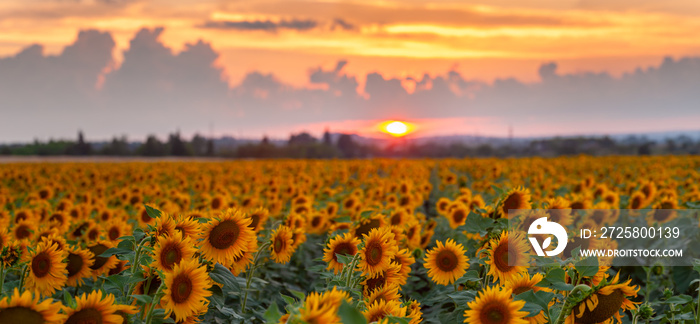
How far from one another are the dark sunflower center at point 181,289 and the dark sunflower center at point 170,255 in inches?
9.7

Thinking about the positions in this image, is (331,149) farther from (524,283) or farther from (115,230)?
(524,283)

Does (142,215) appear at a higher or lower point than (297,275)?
higher

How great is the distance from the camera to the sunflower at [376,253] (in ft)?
12.7

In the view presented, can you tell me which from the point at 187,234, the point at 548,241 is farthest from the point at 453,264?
the point at 187,234

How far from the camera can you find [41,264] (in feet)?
13.6

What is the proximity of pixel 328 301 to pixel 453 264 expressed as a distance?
8.78 feet

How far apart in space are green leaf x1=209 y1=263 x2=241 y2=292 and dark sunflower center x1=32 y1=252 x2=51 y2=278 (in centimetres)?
156

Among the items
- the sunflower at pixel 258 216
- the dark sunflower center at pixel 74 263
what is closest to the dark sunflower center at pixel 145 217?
the sunflower at pixel 258 216

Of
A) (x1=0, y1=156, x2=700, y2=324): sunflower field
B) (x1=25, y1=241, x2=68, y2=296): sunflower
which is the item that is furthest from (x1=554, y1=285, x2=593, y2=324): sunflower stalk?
(x1=25, y1=241, x2=68, y2=296): sunflower

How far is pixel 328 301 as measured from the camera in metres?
2.08

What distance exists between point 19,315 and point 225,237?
5.05 feet

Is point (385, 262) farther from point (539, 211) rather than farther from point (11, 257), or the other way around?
point (11, 257)

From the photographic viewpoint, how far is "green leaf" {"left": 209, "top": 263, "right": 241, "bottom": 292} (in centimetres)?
337

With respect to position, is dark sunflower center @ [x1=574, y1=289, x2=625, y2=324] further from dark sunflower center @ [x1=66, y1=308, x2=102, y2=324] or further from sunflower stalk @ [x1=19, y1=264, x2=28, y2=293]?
sunflower stalk @ [x1=19, y1=264, x2=28, y2=293]
